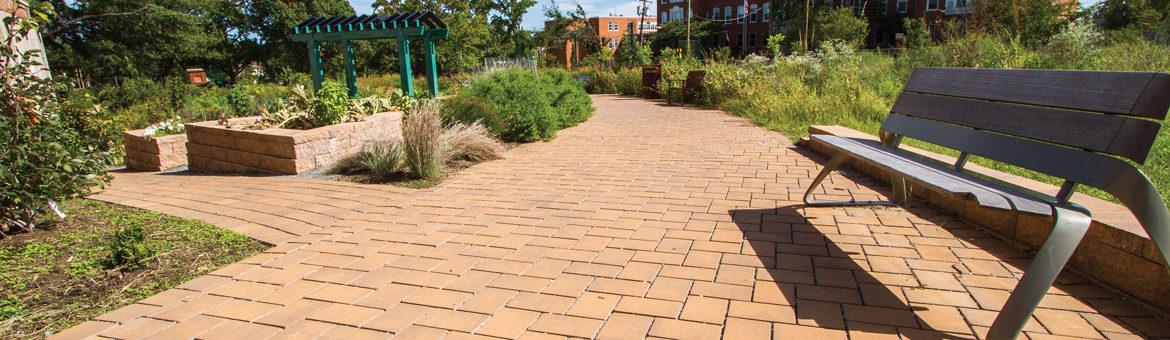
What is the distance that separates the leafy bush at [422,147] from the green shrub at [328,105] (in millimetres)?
1480

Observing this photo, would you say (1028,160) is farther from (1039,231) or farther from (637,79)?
(637,79)

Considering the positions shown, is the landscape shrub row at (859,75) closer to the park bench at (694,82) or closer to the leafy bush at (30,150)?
the park bench at (694,82)

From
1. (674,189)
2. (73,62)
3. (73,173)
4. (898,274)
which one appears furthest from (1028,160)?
(73,62)

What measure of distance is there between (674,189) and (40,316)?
12.2 ft

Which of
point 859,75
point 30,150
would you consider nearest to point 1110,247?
point 30,150

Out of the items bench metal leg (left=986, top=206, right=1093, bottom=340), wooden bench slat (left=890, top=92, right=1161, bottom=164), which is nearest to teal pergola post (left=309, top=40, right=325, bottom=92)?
wooden bench slat (left=890, top=92, right=1161, bottom=164)

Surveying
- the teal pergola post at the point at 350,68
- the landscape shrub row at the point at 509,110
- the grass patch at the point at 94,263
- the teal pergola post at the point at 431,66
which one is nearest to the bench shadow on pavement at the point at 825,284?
the grass patch at the point at 94,263

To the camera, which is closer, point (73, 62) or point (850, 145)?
point (850, 145)

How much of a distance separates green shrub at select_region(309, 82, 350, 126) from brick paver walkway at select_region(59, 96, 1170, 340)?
5.51 feet

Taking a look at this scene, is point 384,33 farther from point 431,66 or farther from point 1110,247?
point 1110,247

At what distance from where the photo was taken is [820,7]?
48.6m

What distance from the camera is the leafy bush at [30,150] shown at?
3.18 meters

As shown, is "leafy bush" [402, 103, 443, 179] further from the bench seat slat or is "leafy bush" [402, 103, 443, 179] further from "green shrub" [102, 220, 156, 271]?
the bench seat slat

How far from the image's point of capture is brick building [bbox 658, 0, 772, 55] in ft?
185
